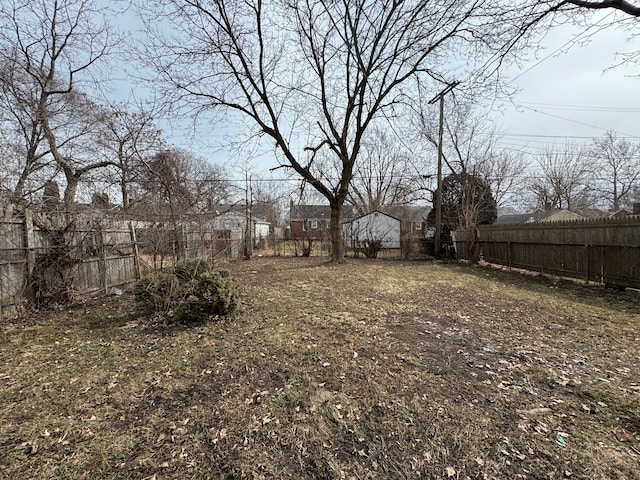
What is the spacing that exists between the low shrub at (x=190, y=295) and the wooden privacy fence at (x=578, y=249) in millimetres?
8482

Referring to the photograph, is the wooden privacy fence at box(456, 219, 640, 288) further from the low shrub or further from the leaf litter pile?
the low shrub

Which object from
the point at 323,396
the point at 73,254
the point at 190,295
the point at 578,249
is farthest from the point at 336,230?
the point at 323,396

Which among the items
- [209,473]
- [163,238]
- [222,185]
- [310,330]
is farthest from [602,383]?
[222,185]

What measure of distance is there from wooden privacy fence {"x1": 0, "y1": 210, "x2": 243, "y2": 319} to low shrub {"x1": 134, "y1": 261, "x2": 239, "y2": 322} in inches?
80.6

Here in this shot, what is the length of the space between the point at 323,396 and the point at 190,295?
2.94 m

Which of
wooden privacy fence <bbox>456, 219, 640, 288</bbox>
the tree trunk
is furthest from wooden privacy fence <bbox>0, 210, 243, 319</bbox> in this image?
wooden privacy fence <bbox>456, 219, 640, 288</bbox>

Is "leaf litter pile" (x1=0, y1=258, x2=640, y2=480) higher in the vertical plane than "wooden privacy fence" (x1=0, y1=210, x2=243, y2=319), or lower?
lower

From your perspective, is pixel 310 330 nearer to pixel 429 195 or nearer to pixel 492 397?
pixel 492 397

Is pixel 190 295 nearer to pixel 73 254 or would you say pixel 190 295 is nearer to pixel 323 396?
pixel 323 396

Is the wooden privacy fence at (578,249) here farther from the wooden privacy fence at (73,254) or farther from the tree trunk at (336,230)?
the wooden privacy fence at (73,254)

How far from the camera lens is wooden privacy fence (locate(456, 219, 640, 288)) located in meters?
6.52

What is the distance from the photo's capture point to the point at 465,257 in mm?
13422

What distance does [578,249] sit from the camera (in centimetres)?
771

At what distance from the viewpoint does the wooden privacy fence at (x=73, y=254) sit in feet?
15.7
